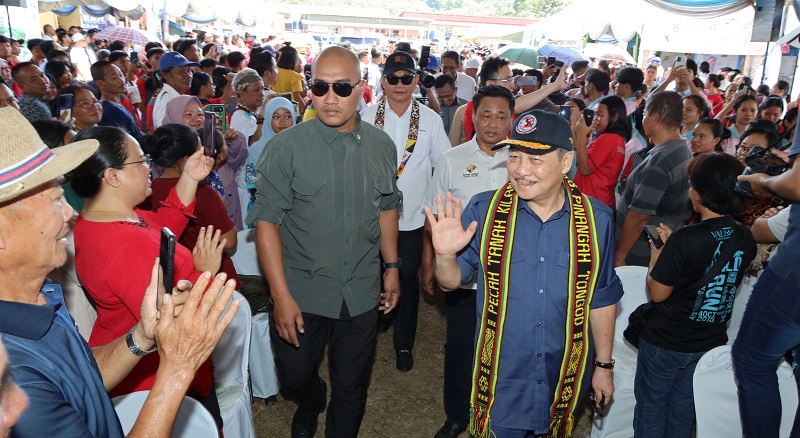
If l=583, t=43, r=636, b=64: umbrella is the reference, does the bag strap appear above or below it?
below

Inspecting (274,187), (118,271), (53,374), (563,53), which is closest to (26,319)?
(53,374)

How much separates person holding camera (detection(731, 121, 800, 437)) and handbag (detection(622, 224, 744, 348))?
23 centimetres

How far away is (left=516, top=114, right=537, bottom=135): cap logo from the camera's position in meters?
2.25

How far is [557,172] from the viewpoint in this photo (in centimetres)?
227

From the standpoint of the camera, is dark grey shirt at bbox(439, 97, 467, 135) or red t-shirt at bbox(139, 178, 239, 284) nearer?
red t-shirt at bbox(139, 178, 239, 284)

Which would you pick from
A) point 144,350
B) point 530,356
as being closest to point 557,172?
point 530,356

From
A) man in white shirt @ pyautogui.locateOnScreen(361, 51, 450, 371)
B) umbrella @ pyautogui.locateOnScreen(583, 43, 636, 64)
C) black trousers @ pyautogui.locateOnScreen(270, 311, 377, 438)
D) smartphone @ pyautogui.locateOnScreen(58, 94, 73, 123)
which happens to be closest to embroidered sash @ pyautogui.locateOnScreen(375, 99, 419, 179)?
man in white shirt @ pyautogui.locateOnScreen(361, 51, 450, 371)

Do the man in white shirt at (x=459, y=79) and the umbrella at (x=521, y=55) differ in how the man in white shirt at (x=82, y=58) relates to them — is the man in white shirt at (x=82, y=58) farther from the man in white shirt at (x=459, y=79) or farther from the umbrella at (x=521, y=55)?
the umbrella at (x=521, y=55)

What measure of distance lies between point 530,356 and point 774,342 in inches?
46.9

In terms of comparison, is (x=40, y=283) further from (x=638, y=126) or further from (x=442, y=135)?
(x=638, y=126)

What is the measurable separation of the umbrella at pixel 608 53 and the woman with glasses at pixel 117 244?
15658 mm

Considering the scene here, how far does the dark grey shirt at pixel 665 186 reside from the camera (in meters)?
3.55

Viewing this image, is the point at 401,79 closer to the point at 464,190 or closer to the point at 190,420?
the point at 464,190

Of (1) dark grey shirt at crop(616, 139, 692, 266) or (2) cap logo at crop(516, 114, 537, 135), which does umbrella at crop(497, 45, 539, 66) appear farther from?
(2) cap logo at crop(516, 114, 537, 135)
